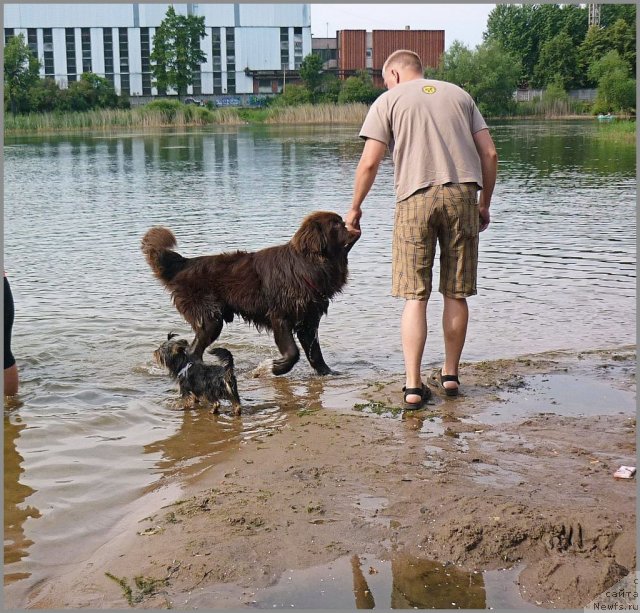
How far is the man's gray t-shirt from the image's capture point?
564 centimetres

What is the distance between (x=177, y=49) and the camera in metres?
80.7

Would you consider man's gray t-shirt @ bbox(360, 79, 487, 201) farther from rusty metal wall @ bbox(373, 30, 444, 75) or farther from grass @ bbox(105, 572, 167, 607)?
rusty metal wall @ bbox(373, 30, 444, 75)

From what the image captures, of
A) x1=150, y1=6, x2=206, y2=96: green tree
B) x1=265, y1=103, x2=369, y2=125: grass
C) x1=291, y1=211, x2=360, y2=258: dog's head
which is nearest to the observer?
x1=291, y1=211, x2=360, y2=258: dog's head

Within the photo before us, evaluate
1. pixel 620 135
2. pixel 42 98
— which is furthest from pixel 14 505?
pixel 42 98

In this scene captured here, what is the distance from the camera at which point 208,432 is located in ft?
18.9

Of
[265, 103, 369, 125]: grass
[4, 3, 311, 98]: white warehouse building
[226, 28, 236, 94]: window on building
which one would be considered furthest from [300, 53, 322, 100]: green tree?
[265, 103, 369, 125]: grass

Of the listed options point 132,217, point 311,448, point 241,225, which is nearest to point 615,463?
point 311,448

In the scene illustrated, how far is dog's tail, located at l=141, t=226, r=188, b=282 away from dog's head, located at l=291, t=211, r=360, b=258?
1.08 meters

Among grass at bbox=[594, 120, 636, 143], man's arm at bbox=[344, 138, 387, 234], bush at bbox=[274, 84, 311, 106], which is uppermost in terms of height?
bush at bbox=[274, 84, 311, 106]

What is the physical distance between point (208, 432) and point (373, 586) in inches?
101

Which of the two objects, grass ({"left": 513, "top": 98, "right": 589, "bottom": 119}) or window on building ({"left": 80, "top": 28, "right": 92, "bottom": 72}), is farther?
window on building ({"left": 80, "top": 28, "right": 92, "bottom": 72})

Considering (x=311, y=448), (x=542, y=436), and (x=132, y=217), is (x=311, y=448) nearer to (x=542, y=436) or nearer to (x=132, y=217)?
(x=542, y=436)

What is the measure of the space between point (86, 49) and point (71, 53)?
5.54 feet

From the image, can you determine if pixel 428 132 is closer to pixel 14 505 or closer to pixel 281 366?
pixel 281 366
